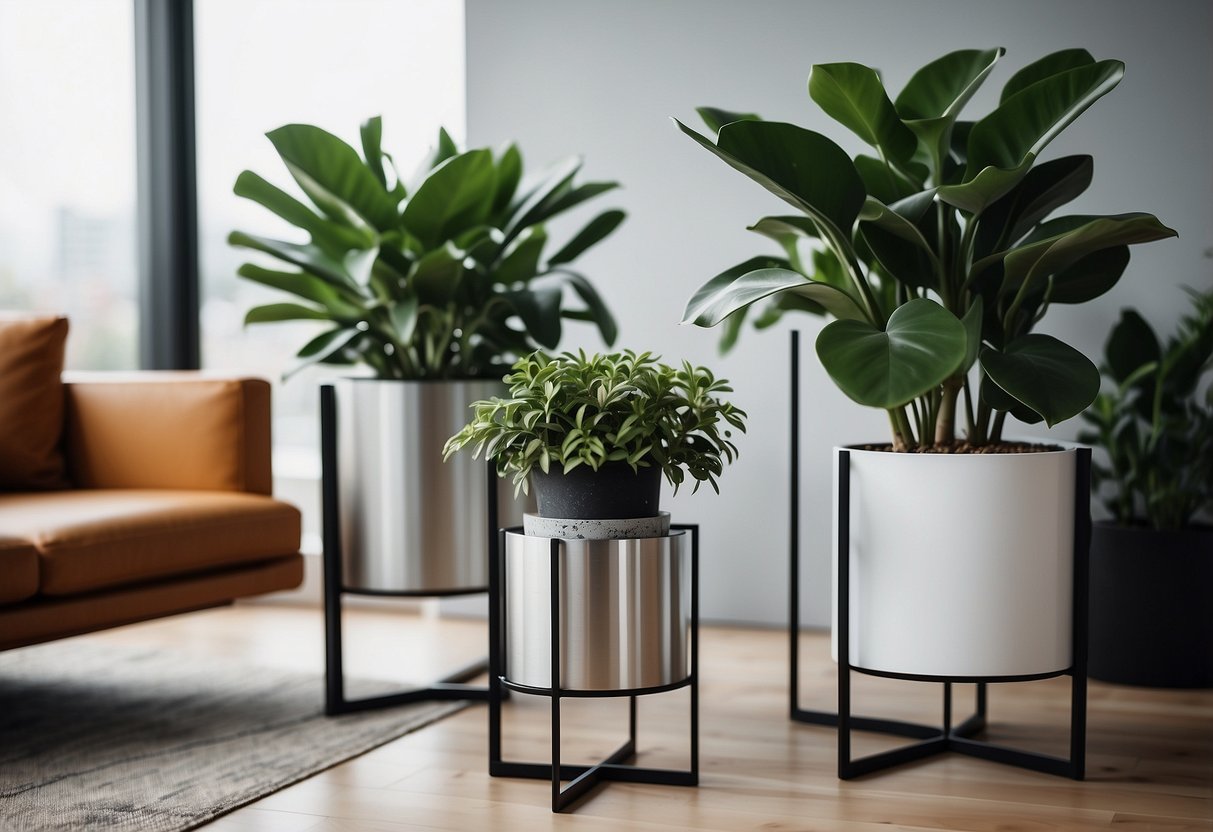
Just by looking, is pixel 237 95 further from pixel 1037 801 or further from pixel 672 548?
pixel 1037 801

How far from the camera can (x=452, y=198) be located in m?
2.44

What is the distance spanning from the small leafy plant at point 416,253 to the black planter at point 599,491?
0.56 metres

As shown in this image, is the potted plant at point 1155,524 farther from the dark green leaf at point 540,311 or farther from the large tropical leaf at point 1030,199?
the dark green leaf at point 540,311

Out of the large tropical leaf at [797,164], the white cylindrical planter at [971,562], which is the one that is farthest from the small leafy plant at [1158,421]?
the large tropical leaf at [797,164]

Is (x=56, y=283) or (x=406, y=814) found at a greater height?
(x=56, y=283)

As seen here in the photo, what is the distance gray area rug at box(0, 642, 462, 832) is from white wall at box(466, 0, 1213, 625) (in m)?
1.11

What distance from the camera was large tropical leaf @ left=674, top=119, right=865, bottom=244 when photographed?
6.24ft

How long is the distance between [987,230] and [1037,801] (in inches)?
36.6

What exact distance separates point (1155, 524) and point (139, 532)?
6.98ft

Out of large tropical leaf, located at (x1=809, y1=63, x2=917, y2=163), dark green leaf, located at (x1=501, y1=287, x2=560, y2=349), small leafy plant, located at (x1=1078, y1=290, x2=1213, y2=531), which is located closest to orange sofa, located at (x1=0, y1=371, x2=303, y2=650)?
dark green leaf, located at (x1=501, y1=287, x2=560, y2=349)

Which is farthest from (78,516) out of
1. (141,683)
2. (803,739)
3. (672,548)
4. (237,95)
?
(237,95)

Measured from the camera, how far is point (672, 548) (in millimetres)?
1976

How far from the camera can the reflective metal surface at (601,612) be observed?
1.91 m

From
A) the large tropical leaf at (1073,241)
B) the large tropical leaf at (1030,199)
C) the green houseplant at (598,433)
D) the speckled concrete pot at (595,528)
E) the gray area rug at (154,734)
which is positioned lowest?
the gray area rug at (154,734)
